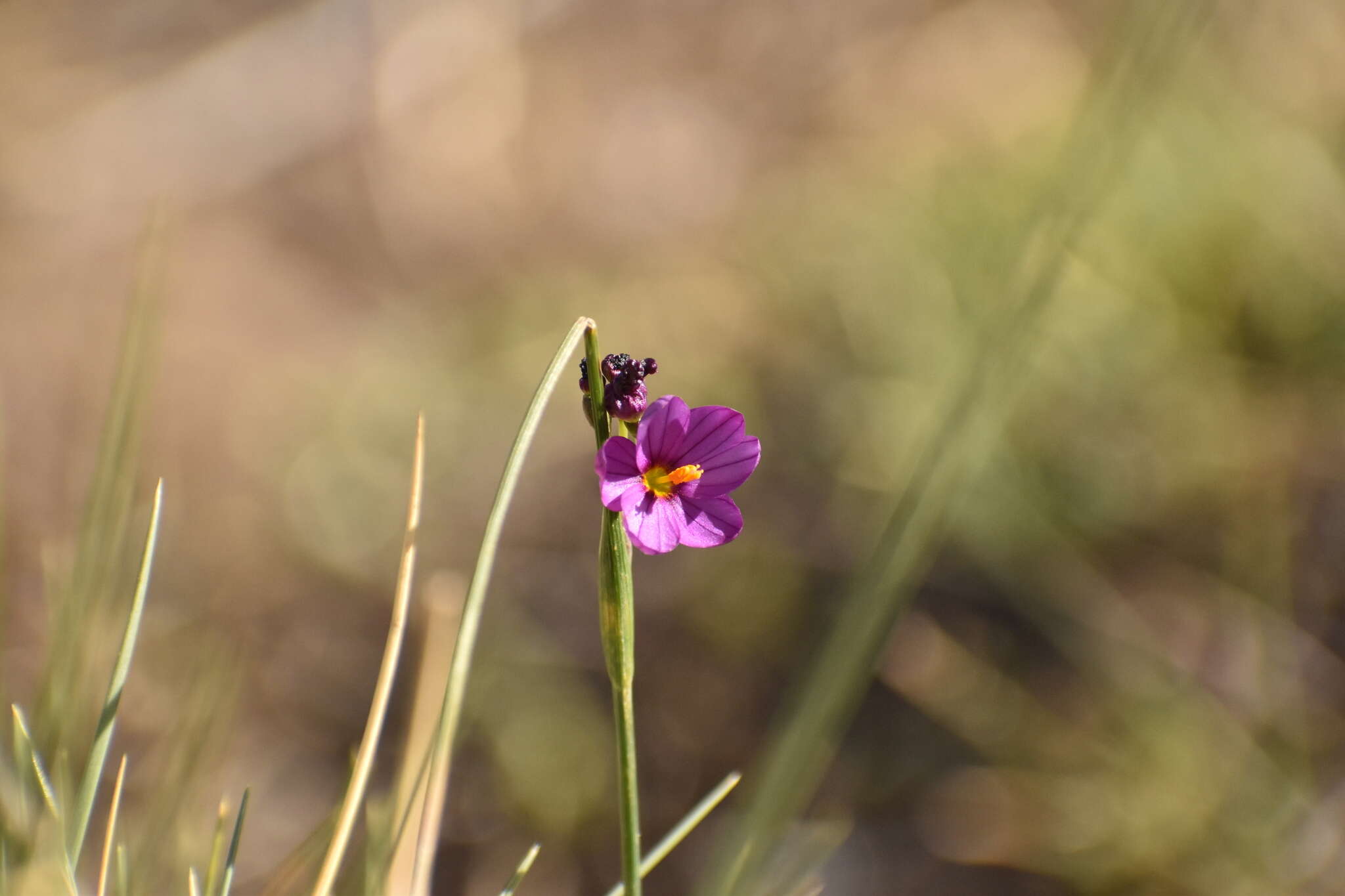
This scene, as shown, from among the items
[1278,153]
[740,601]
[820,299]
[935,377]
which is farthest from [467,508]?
[1278,153]

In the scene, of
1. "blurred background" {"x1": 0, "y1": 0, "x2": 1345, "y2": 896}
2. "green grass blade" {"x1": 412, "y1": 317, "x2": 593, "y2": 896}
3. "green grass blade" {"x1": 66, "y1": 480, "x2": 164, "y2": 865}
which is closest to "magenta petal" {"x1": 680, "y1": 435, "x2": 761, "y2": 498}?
"green grass blade" {"x1": 412, "y1": 317, "x2": 593, "y2": 896}

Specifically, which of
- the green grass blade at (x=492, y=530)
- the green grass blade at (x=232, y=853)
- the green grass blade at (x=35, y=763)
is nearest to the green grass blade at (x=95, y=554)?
the green grass blade at (x=35, y=763)

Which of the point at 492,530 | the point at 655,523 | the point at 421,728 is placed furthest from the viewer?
the point at 421,728

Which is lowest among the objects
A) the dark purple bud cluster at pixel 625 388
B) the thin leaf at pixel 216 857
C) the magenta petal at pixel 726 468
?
the thin leaf at pixel 216 857

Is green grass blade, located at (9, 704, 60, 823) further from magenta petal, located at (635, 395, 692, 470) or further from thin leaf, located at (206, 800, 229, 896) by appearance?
magenta petal, located at (635, 395, 692, 470)

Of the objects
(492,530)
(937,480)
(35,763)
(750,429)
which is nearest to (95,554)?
(35,763)

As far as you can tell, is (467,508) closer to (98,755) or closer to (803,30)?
(98,755)

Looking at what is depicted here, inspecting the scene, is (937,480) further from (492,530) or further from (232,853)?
(232,853)

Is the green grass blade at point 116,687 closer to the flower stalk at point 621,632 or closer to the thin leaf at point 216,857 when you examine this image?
the thin leaf at point 216,857
